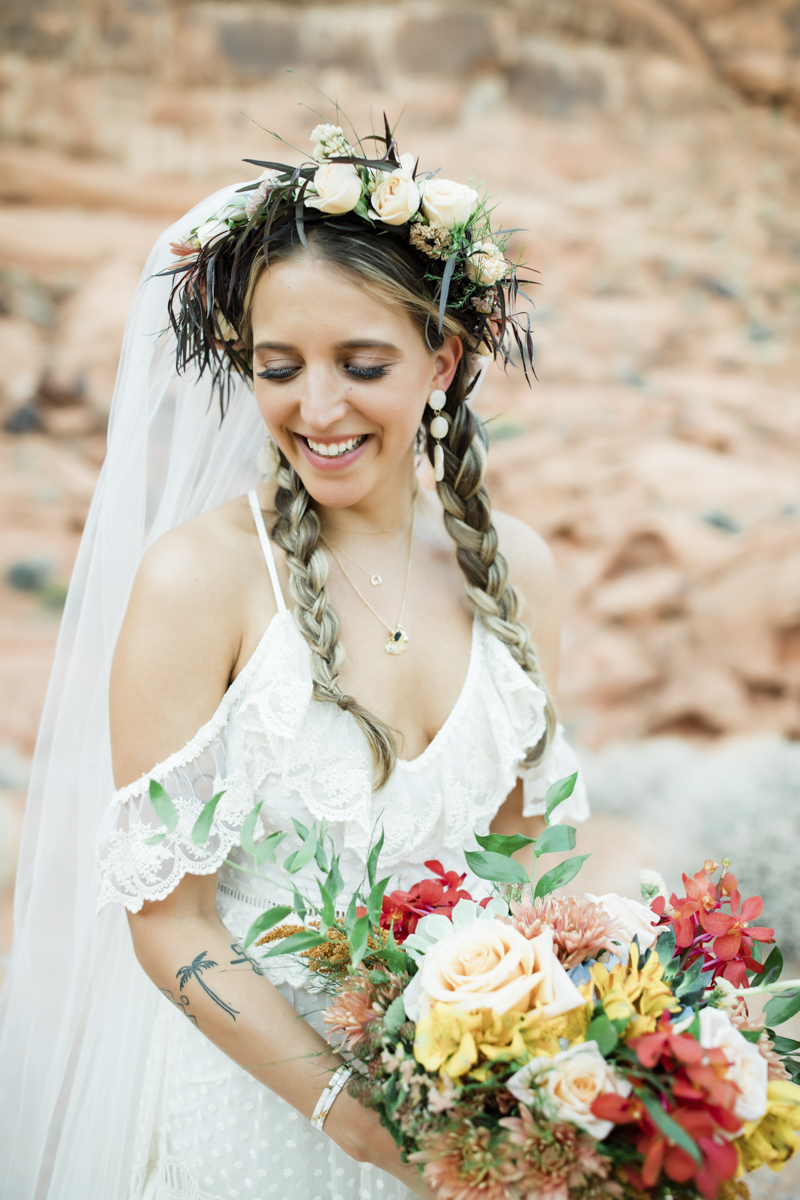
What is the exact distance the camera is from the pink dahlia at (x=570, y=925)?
1157 millimetres

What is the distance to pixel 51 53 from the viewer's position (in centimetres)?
762

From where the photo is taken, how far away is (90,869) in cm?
182

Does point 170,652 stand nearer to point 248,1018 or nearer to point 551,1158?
point 248,1018

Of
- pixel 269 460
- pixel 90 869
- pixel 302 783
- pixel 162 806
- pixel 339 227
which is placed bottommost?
pixel 90 869

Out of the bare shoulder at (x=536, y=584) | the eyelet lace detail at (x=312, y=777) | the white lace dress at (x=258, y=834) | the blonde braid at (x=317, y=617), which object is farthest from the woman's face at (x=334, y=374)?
the bare shoulder at (x=536, y=584)

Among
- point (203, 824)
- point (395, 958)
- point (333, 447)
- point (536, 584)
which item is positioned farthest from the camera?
point (536, 584)

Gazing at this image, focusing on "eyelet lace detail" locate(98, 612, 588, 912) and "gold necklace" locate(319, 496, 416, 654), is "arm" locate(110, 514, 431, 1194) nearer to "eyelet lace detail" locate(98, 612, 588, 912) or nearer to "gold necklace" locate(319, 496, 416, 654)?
"eyelet lace detail" locate(98, 612, 588, 912)

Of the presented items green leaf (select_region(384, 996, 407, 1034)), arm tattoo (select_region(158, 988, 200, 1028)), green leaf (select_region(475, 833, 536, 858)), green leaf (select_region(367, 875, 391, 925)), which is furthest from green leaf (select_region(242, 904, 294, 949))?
arm tattoo (select_region(158, 988, 200, 1028))

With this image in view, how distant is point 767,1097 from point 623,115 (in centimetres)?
941

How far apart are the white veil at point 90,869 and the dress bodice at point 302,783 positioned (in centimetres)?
35

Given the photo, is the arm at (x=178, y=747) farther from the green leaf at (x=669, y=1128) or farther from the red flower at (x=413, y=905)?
the green leaf at (x=669, y=1128)

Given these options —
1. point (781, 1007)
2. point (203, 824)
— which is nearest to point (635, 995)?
point (781, 1007)

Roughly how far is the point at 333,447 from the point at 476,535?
19.6 inches

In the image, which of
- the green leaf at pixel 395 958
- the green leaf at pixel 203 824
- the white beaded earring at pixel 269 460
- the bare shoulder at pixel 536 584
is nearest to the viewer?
the green leaf at pixel 203 824
